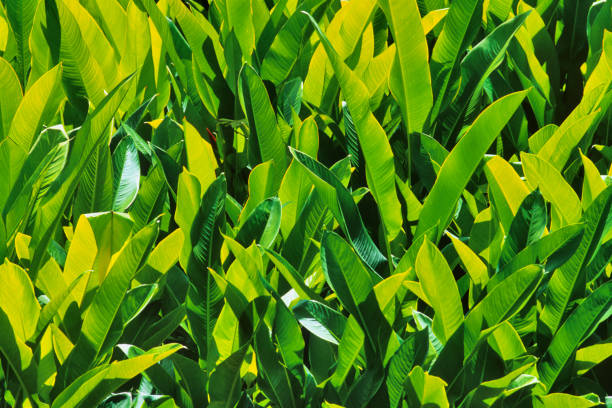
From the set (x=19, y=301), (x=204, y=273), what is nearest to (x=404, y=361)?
(x=204, y=273)

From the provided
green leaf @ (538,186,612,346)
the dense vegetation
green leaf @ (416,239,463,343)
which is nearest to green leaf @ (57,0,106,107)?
the dense vegetation

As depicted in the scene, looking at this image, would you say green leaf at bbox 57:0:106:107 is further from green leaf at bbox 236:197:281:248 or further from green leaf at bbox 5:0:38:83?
green leaf at bbox 236:197:281:248

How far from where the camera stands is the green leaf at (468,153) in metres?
1.46

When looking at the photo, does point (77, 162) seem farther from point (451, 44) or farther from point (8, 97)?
point (451, 44)

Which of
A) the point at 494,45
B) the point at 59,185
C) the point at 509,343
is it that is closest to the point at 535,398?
the point at 509,343

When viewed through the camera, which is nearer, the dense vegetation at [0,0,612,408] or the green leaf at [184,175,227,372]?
the dense vegetation at [0,0,612,408]

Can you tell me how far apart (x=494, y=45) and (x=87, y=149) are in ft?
2.99

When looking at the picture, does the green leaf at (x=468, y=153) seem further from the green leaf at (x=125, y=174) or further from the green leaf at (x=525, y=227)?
the green leaf at (x=125, y=174)

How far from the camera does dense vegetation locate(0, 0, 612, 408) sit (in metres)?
1.25

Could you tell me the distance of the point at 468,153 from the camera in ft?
4.82

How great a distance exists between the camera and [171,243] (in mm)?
1289

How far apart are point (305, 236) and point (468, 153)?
35 centimetres

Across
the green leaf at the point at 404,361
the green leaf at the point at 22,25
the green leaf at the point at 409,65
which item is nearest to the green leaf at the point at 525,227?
the green leaf at the point at 404,361

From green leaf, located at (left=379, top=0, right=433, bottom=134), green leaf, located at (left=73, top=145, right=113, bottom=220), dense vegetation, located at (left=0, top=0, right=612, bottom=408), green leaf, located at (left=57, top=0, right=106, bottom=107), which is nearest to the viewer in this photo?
dense vegetation, located at (left=0, top=0, right=612, bottom=408)
